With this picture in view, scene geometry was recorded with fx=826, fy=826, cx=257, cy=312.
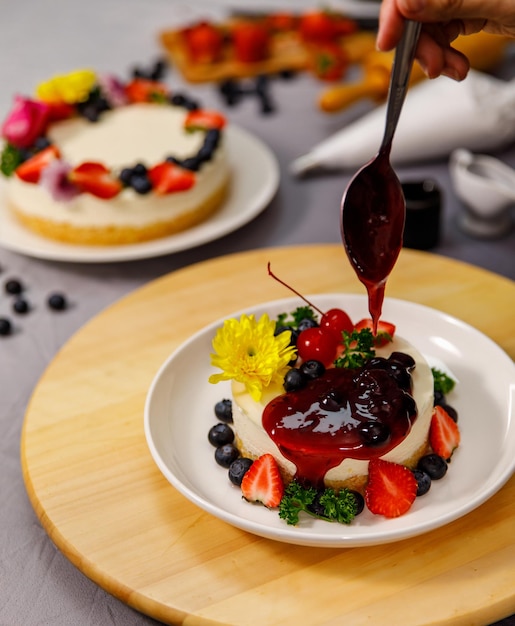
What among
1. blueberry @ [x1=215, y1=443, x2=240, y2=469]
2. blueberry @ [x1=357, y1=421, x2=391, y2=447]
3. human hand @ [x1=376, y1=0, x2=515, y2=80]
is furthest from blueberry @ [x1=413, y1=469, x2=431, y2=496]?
human hand @ [x1=376, y1=0, x2=515, y2=80]

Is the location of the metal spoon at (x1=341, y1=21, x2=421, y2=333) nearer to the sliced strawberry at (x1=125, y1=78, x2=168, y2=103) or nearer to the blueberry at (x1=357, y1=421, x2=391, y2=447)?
the blueberry at (x1=357, y1=421, x2=391, y2=447)

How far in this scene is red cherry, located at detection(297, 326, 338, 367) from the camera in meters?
1.64

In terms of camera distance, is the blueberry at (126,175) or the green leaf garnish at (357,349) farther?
the blueberry at (126,175)

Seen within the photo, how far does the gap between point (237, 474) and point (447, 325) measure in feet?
2.08

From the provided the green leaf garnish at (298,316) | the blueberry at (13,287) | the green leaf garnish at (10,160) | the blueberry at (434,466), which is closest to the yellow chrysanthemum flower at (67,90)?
the green leaf garnish at (10,160)

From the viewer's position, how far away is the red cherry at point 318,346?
1.64 m

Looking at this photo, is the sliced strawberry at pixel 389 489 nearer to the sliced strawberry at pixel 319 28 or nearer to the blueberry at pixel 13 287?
the blueberry at pixel 13 287

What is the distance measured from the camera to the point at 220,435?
1.68 metres

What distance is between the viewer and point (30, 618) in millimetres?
1480

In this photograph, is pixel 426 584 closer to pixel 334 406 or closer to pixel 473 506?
pixel 473 506

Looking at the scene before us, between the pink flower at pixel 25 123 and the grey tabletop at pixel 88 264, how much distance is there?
0.37 m

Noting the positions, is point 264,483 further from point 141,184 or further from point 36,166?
point 36,166

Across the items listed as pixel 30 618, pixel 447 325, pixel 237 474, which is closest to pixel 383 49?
pixel 447 325

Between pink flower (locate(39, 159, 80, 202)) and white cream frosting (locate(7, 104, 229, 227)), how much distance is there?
0.09 ft
